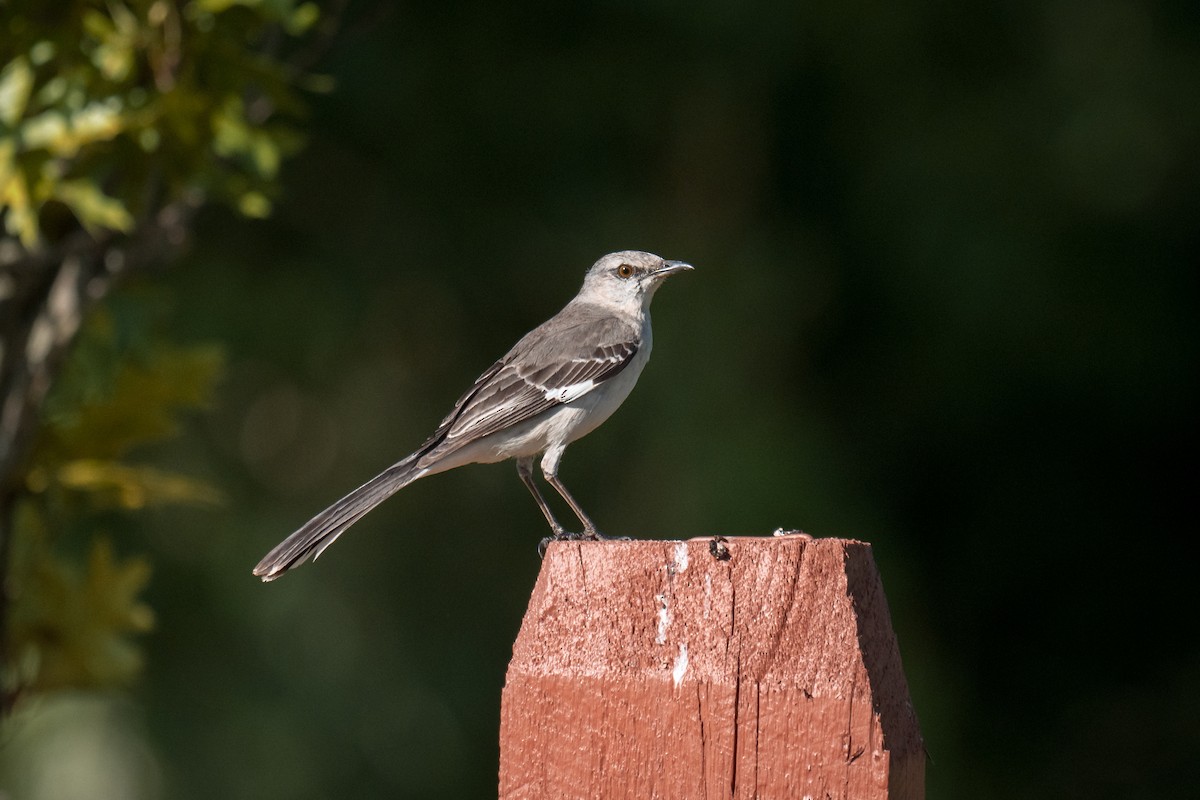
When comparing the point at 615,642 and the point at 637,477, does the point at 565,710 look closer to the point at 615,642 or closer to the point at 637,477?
the point at 615,642

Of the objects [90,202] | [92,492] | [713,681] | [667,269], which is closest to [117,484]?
[92,492]

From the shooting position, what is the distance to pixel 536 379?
15.8ft

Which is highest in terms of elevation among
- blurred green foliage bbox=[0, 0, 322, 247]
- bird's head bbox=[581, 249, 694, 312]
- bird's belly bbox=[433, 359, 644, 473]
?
blurred green foliage bbox=[0, 0, 322, 247]

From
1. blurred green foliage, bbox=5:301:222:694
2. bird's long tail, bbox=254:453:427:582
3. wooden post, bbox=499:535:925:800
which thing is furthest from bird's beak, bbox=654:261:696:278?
wooden post, bbox=499:535:925:800

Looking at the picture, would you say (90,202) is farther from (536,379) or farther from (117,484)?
(536,379)

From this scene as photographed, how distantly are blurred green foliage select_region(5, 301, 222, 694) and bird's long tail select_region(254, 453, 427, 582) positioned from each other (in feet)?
1.14

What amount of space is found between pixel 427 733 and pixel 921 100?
14.4 feet

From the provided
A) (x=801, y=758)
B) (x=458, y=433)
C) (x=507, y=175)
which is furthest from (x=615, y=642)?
(x=507, y=175)

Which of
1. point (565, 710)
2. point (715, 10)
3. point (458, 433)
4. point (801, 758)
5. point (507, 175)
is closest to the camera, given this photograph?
point (801, 758)

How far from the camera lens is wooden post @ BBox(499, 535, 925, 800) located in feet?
6.52

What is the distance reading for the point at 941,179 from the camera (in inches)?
284

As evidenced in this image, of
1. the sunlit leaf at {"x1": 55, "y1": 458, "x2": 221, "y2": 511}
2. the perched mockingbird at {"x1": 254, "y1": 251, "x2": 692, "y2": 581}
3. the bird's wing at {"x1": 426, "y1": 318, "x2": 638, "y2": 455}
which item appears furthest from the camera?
the bird's wing at {"x1": 426, "y1": 318, "x2": 638, "y2": 455}

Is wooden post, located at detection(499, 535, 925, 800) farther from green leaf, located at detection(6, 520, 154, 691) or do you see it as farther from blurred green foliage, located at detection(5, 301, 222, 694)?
green leaf, located at detection(6, 520, 154, 691)

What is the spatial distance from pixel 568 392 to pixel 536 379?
0.45 feet
